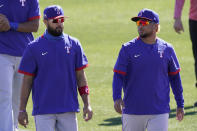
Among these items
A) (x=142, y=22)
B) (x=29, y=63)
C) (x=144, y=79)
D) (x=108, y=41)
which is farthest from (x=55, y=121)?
(x=108, y=41)

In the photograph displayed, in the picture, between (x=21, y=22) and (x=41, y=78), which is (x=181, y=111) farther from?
(x=21, y=22)

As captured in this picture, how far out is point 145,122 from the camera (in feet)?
27.2

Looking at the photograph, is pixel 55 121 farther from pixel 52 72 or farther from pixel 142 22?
pixel 142 22

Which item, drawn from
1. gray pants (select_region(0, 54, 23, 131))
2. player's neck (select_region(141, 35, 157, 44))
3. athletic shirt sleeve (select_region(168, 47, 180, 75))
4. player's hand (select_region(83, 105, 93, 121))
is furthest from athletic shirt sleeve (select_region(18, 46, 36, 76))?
athletic shirt sleeve (select_region(168, 47, 180, 75))

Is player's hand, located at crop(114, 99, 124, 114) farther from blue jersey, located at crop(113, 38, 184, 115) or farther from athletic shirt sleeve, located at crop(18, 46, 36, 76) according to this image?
athletic shirt sleeve, located at crop(18, 46, 36, 76)

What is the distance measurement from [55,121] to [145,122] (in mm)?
1099

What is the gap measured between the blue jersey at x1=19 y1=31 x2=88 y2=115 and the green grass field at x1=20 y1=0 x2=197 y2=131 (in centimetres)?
303

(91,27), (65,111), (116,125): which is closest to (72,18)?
(91,27)

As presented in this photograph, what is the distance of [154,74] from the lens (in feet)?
26.8

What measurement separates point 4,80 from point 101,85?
575 cm

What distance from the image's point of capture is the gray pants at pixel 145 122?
8.20m

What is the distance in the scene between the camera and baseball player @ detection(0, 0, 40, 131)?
9.05 meters

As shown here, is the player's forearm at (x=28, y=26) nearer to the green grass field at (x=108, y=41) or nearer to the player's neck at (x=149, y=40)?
the player's neck at (x=149, y=40)

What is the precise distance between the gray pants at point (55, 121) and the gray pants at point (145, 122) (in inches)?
28.9
